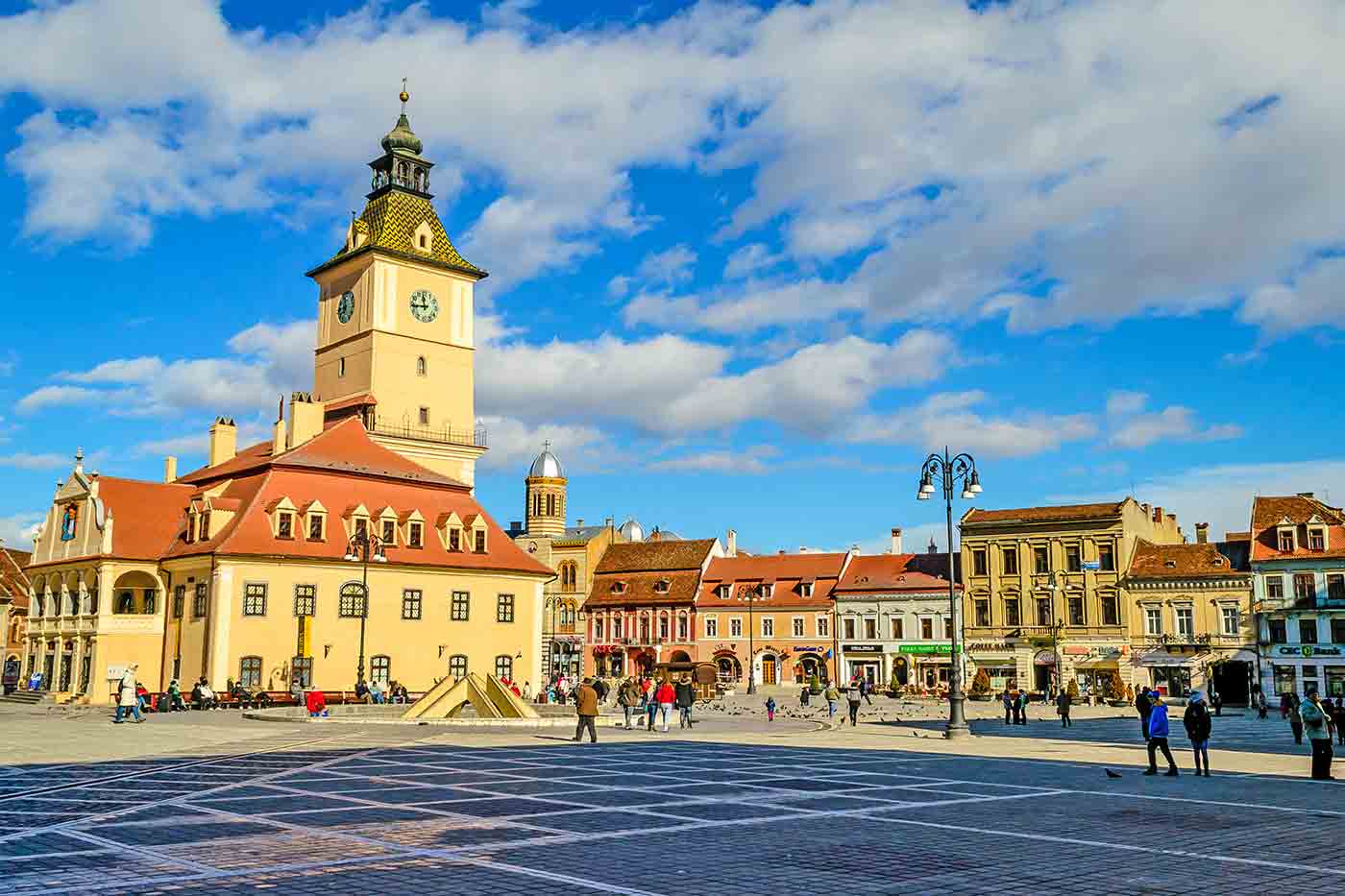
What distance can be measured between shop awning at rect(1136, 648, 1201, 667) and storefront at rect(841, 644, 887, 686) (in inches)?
672

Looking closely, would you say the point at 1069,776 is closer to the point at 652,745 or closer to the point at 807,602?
the point at 652,745

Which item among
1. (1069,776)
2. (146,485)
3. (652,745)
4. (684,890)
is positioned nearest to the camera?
(684,890)

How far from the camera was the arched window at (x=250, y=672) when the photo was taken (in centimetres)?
4979

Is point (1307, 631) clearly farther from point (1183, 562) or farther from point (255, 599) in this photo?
point (255, 599)

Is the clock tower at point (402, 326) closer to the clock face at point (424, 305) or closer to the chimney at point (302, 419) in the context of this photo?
the clock face at point (424, 305)

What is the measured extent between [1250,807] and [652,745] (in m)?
15.3

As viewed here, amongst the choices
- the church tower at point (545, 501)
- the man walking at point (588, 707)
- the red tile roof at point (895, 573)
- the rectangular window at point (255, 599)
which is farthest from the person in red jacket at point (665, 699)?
the church tower at point (545, 501)

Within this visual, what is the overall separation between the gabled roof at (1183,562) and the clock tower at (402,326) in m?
39.4

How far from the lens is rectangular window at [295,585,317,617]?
5188 centimetres

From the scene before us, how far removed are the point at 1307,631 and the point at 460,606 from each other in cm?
4346

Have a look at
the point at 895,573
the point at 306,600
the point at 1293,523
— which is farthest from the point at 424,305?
the point at 1293,523

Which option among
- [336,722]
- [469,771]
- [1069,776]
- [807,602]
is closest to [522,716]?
[336,722]

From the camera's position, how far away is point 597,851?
39.3ft

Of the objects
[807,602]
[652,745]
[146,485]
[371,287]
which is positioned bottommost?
[652,745]
